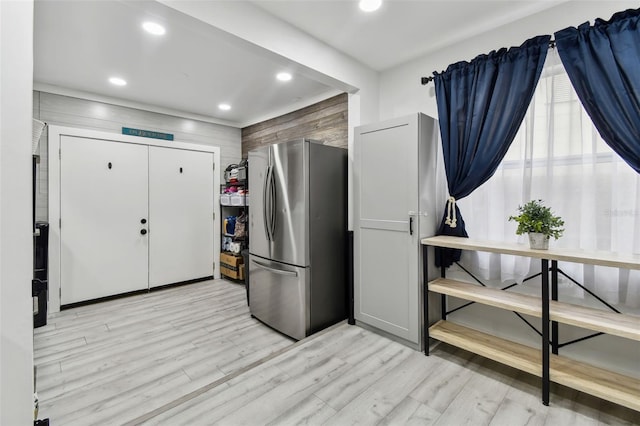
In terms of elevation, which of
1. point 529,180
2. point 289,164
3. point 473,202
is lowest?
point 473,202

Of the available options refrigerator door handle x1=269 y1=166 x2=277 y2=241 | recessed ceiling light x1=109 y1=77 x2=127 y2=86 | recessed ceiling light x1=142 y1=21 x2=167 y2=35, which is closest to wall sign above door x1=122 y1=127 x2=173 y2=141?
recessed ceiling light x1=109 y1=77 x2=127 y2=86

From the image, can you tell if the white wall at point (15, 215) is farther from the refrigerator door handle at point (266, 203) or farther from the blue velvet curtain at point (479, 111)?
the blue velvet curtain at point (479, 111)

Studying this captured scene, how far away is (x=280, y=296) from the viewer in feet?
9.84

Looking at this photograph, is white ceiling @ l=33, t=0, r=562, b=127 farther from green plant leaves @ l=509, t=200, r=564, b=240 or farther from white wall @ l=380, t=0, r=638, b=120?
green plant leaves @ l=509, t=200, r=564, b=240

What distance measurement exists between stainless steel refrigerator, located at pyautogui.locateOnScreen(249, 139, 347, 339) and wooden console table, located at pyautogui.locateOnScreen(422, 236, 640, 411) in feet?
3.16

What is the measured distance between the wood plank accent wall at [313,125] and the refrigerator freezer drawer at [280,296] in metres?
1.66

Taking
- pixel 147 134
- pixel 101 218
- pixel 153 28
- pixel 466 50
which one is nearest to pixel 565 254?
pixel 466 50

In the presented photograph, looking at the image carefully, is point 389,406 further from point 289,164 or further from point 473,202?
point 289,164

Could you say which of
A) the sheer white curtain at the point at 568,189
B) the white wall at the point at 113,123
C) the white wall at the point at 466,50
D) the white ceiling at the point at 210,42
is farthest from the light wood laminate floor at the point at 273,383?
the white ceiling at the point at 210,42

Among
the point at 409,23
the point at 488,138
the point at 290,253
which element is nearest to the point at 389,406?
the point at 290,253

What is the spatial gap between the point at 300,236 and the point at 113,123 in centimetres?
336

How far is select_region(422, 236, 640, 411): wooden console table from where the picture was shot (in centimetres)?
166

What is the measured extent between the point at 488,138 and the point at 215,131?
4.34 metres

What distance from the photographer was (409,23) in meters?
2.46
